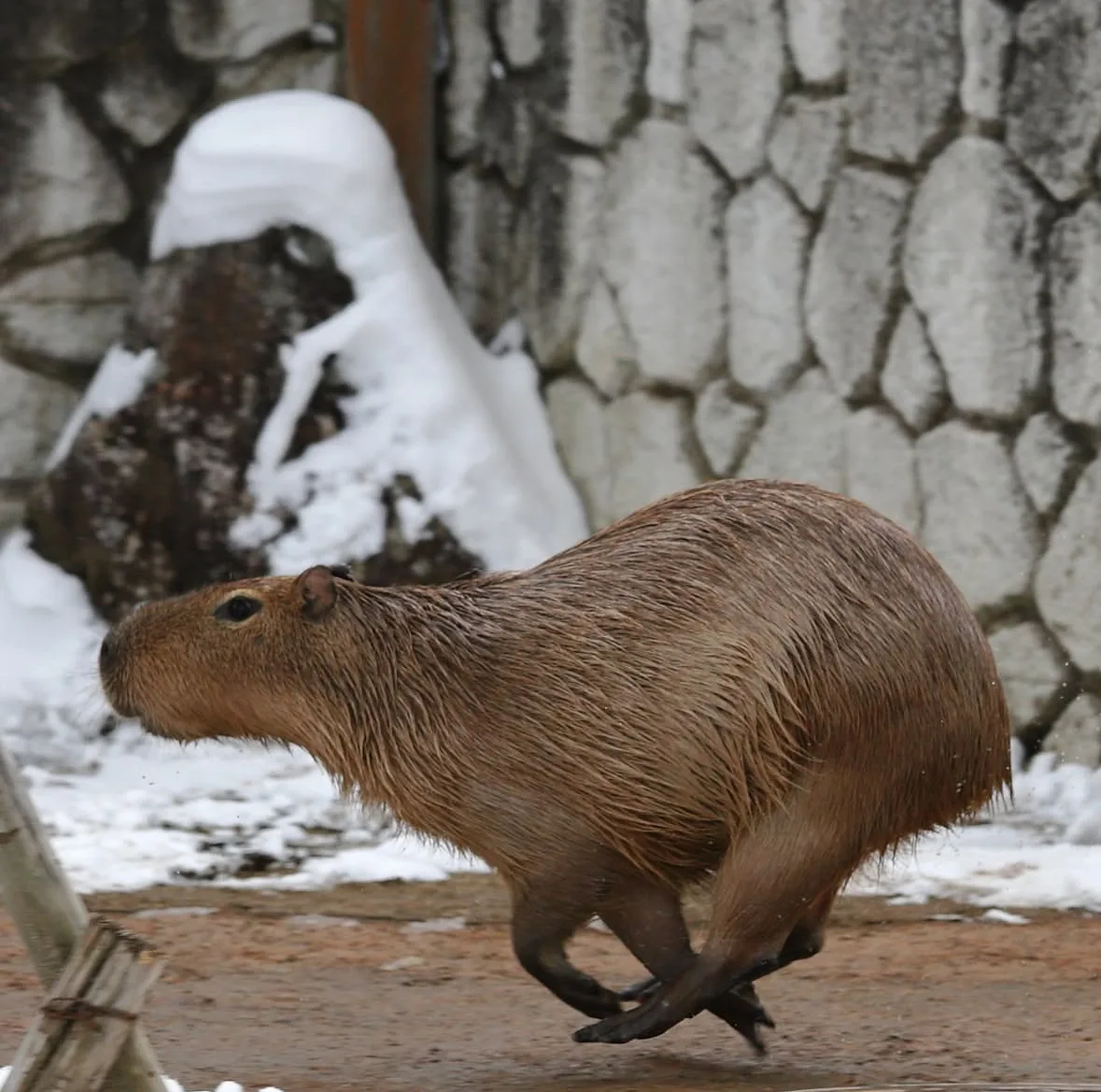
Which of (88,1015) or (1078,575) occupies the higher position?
(88,1015)

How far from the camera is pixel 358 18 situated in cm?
713

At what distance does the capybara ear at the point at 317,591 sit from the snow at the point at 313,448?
6.32 ft

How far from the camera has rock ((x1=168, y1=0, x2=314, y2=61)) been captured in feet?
24.2

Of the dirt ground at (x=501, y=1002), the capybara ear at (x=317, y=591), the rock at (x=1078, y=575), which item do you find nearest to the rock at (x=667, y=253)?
the rock at (x=1078, y=575)

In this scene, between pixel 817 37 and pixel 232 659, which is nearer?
pixel 232 659

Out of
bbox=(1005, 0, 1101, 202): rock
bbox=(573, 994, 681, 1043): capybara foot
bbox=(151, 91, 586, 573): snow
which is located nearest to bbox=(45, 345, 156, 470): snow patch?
bbox=(151, 91, 586, 573): snow

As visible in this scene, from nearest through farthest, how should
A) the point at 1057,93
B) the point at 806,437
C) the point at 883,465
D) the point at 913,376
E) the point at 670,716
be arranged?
the point at 670,716, the point at 1057,93, the point at 913,376, the point at 883,465, the point at 806,437

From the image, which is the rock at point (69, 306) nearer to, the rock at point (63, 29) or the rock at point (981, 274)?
the rock at point (63, 29)

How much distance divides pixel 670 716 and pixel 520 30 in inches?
151

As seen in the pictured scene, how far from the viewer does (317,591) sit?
158 inches

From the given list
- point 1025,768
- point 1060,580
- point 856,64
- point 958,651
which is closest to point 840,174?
point 856,64

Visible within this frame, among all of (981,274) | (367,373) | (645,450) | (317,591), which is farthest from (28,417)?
(317,591)

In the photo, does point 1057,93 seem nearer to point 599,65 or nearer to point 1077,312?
point 1077,312

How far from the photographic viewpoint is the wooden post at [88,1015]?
2822 millimetres
